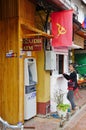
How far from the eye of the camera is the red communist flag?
396 inches

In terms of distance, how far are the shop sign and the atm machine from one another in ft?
1.89

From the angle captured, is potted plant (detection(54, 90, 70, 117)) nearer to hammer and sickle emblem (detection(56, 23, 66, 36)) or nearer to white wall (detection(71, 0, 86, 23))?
hammer and sickle emblem (detection(56, 23, 66, 36))

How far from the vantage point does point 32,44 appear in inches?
355

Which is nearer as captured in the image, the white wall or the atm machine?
the atm machine

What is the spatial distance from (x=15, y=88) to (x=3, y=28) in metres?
1.99

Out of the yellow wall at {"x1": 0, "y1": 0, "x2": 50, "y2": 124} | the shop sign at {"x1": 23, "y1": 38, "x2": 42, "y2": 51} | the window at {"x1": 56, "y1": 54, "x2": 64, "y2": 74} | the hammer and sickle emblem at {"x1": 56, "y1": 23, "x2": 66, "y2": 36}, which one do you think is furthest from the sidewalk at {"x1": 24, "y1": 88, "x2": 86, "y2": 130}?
the hammer and sickle emblem at {"x1": 56, "y1": 23, "x2": 66, "y2": 36}

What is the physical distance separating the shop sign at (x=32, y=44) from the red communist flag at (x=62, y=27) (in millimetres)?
1470

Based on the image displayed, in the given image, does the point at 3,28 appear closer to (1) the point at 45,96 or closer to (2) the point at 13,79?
(2) the point at 13,79

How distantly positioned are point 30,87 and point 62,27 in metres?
2.42

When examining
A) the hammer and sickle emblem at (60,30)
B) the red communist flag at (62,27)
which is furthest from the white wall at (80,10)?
the hammer and sickle emblem at (60,30)

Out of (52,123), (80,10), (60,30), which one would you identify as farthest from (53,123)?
(80,10)

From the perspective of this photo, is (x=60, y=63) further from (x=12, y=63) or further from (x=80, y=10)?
(x=80, y=10)

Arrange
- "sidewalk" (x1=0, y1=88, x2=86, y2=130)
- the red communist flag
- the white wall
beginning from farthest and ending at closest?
1. the white wall
2. the red communist flag
3. "sidewalk" (x1=0, y1=88, x2=86, y2=130)

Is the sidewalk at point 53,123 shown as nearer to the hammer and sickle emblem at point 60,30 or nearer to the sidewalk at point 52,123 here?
the sidewalk at point 52,123
